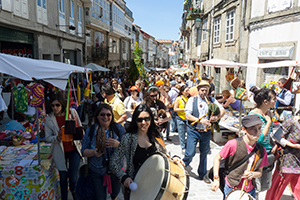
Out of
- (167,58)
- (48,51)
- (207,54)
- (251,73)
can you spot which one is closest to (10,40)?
(48,51)

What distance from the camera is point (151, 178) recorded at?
251 centimetres

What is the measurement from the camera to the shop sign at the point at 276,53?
8812mm

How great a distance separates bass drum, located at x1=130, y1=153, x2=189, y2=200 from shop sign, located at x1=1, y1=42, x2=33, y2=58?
10.5m

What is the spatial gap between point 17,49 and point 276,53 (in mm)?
11829

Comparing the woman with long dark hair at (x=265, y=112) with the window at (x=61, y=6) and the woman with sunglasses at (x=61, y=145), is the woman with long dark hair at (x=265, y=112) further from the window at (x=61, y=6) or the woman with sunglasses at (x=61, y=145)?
the window at (x=61, y=6)

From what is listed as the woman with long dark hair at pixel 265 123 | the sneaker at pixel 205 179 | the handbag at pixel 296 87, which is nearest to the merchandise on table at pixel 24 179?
the sneaker at pixel 205 179

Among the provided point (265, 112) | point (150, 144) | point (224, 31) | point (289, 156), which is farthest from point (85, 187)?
point (224, 31)

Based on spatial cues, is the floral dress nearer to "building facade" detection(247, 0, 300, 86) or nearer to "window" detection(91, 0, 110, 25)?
"building facade" detection(247, 0, 300, 86)

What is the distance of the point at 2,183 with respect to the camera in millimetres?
3385

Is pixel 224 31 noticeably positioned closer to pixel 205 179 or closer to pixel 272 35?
pixel 272 35

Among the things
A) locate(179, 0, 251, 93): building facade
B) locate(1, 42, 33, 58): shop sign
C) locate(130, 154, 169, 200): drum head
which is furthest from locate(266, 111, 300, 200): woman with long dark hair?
locate(1, 42, 33, 58): shop sign

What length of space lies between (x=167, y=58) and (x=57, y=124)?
11351 centimetres

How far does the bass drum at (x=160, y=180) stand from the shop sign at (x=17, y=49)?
1050cm

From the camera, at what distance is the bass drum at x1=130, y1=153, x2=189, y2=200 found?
7.76 feet
